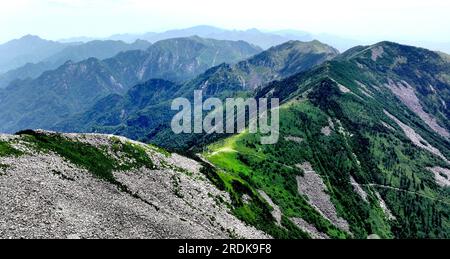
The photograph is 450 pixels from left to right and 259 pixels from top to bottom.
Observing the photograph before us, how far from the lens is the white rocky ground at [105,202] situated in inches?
3583

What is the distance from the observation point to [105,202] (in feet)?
365

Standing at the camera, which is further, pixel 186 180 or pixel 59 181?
pixel 186 180

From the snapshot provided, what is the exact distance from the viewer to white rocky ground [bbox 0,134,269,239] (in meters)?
91.0

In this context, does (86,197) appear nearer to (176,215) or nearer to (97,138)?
(176,215)

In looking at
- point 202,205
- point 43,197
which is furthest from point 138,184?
point 43,197

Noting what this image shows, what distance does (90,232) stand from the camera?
9325cm
